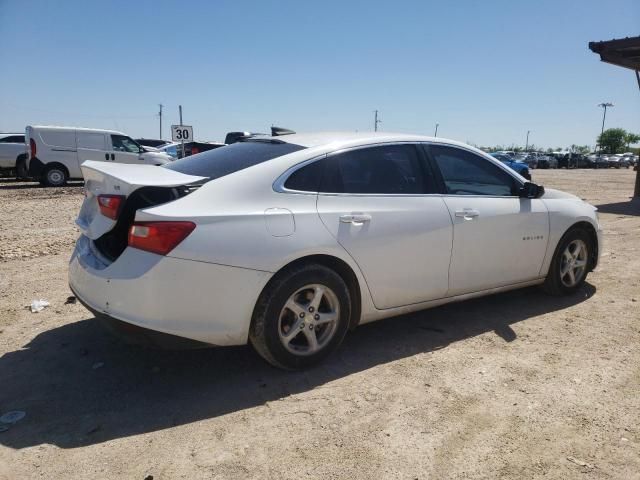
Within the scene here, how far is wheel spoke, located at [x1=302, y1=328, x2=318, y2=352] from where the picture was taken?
3.16 m

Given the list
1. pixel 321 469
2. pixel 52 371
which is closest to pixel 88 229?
pixel 52 371

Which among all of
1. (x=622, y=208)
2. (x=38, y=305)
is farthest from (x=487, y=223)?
(x=622, y=208)

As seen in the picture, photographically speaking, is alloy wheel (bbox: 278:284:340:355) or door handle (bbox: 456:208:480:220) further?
door handle (bbox: 456:208:480:220)

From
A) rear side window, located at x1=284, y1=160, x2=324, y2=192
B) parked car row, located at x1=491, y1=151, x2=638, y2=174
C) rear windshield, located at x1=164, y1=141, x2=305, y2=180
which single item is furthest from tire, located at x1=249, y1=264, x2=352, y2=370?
parked car row, located at x1=491, y1=151, x2=638, y2=174

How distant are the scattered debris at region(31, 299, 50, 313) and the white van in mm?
11879

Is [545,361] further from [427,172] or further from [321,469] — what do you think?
[321,469]

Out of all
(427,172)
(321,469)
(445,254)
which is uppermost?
(427,172)

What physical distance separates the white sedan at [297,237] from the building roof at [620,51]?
1147 cm

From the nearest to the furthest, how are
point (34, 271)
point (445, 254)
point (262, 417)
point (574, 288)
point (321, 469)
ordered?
point (321, 469), point (262, 417), point (445, 254), point (574, 288), point (34, 271)

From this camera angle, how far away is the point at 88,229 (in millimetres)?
3162

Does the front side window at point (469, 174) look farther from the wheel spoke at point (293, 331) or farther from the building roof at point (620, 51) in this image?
the building roof at point (620, 51)

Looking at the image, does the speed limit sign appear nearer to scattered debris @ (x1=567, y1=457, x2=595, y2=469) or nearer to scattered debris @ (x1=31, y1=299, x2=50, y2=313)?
scattered debris @ (x1=31, y1=299, x2=50, y2=313)

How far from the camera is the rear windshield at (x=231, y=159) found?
319cm

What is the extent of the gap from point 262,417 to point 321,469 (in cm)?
54
